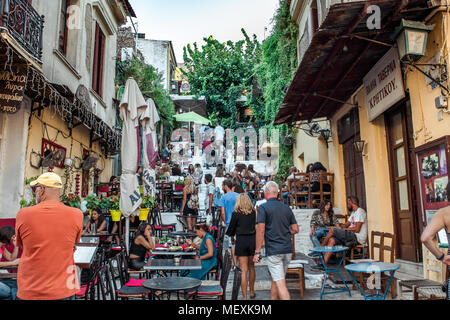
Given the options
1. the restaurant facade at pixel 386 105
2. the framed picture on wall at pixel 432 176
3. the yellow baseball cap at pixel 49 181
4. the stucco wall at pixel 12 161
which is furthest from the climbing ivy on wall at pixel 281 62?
the yellow baseball cap at pixel 49 181

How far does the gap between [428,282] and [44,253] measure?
4864 millimetres

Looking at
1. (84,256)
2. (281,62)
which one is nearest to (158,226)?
(84,256)

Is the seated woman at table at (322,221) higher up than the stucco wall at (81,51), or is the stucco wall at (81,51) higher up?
the stucco wall at (81,51)

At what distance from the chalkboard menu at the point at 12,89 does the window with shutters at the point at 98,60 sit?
21.4 ft

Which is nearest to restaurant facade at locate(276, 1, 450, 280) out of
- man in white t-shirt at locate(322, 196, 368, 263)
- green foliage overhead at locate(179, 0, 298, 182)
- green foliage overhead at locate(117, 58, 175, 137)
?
man in white t-shirt at locate(322, 196, 368, 263)

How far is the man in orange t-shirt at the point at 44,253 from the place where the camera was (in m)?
3.28

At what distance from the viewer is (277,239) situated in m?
5.43

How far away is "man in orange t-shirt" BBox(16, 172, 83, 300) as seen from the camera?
3283 mm

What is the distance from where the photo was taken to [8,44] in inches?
246

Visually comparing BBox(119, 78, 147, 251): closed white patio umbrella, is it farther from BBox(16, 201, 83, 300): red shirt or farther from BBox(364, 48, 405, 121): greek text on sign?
BBox(364, 48, 405, 121): greek text on sign

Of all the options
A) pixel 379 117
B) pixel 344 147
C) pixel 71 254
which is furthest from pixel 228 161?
pixel 71 254

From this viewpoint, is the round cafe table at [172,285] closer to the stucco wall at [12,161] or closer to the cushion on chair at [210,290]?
the cushion on chair at [210,290]

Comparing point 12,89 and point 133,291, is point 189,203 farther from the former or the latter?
point 133,291
